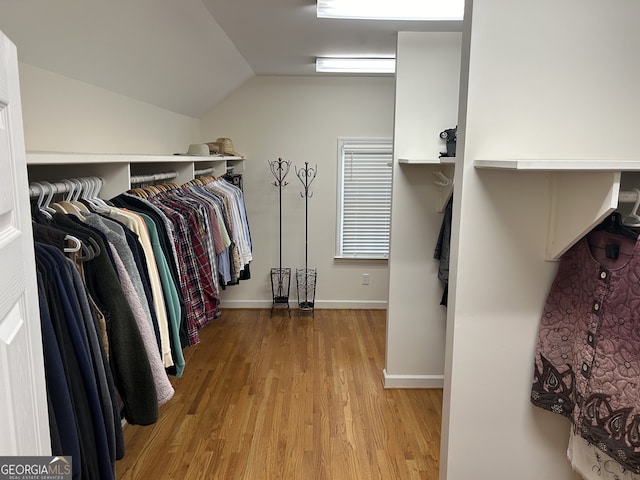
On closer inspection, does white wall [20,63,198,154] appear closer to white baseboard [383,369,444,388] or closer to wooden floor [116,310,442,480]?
wooden floor [116,310,442,480]

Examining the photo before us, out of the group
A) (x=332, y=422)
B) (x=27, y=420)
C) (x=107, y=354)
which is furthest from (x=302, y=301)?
(x=27, y=420)

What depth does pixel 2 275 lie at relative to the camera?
2.32 feet

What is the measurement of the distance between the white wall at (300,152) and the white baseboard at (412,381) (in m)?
1.75

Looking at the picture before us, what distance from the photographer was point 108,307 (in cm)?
149

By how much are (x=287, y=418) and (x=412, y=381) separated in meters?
0.94

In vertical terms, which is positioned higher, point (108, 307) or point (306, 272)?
point (108, 307)

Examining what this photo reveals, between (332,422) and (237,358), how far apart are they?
120 cm

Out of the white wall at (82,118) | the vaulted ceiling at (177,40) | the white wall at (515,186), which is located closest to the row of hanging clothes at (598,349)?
the white wall at (515,186)

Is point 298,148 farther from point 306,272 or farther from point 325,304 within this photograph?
point 325,304

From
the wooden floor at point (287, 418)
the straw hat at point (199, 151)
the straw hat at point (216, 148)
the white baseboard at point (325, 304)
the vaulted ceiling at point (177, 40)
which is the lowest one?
the wooden floor at point (287, 418)

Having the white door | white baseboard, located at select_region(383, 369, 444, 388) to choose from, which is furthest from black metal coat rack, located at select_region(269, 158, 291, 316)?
the white door

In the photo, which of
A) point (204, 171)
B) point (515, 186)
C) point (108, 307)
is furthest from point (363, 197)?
point (108, 307)

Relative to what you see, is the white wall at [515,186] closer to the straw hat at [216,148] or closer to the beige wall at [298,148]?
the straw hat at [216,148]

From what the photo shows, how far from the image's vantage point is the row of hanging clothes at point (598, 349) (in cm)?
135
